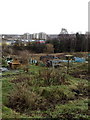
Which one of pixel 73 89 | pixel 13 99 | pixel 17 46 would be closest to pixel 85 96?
pixel 73 89

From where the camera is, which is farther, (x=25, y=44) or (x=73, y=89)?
(x=25, y=44)

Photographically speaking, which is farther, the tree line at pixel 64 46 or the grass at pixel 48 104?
the tree line at pixel 64 46

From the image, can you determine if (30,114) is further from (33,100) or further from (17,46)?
(17,46)

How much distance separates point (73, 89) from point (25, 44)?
2028 centimetres

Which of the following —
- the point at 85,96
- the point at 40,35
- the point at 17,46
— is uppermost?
the point at 40,35

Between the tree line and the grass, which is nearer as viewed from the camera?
the grass

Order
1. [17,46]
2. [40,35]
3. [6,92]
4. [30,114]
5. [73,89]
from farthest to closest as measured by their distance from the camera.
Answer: [40,35] < [17,46] < [73,89] < [6,92] < [30,114]

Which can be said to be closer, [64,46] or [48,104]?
[48,104]

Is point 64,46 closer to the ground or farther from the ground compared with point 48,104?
farther from the ground

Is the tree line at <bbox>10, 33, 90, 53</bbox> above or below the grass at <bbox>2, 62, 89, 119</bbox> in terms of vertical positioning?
above

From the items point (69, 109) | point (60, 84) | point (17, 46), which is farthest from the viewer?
point (17, 46)

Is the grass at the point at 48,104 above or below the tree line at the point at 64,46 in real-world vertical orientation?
below

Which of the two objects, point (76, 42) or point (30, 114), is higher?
point (76, 42)

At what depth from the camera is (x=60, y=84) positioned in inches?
253
